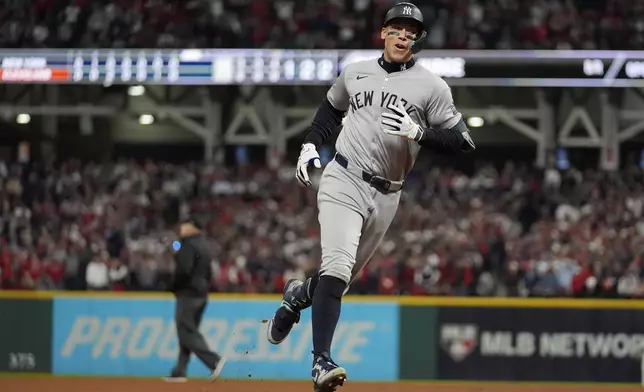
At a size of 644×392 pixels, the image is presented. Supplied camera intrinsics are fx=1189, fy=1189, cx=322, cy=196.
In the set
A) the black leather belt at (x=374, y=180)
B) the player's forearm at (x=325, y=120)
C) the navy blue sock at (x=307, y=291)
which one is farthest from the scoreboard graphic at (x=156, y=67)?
the black leather belt at (x=374, y=180)

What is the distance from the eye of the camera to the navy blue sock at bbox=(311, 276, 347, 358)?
5.77 metres

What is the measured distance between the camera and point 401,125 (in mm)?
5668

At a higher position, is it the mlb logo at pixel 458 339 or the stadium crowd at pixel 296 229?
the stadium crowd at pixel 296 229

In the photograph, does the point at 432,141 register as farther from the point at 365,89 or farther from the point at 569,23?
the point at 569,23

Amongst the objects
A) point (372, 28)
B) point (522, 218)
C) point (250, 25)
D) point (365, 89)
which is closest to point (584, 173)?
point (522, 218)

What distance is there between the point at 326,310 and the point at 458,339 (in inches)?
279

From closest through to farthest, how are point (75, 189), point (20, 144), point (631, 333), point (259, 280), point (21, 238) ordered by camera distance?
1. point (631, 333)
2. point (259, 280)
3. point (21, 238)
4. point (75, 189)
5. point (20, 144)

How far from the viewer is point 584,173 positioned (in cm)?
1775

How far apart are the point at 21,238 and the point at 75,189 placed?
4.58 ft

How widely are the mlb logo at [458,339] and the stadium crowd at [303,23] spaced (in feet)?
18.8

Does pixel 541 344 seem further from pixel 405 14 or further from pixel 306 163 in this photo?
pixel 405 14

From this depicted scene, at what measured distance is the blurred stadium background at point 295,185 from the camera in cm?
1264

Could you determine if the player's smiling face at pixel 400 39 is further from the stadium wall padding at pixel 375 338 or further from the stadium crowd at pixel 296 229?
the stadium crowd at pixel 296 229

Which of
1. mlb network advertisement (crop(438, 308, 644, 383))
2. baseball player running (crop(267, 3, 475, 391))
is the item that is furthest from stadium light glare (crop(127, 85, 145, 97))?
baseball player running (crop(267, 3, 475, 391))
